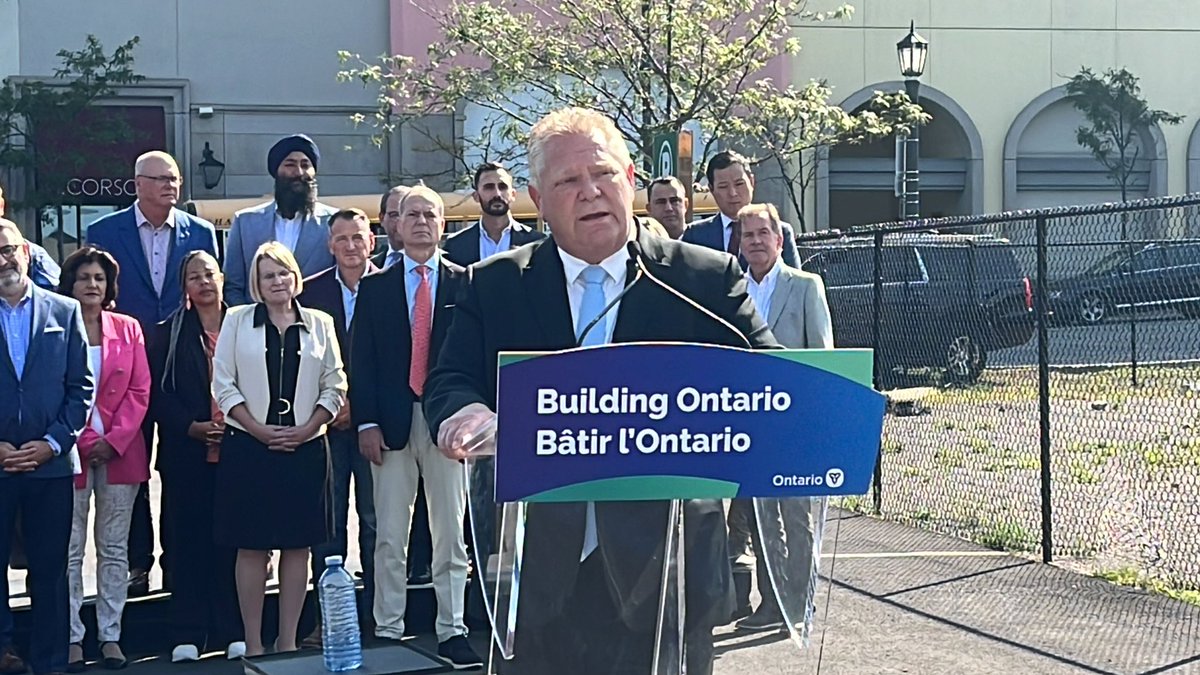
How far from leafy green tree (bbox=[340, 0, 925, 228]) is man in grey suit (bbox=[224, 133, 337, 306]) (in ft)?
50.6

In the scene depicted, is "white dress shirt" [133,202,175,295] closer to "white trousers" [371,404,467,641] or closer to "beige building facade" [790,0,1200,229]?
"white trousers" [371,404,467,641]

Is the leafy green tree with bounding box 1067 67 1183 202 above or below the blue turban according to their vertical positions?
above

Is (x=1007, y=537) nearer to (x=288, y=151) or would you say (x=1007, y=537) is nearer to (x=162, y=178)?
(x=288, y=151)

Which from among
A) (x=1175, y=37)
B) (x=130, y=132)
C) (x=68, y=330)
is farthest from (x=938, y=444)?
(x=1175, y=37)

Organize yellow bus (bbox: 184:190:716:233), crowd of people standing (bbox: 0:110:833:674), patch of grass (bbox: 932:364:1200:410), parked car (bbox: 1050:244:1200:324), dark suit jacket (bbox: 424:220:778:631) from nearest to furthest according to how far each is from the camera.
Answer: dark suit jacket (bbox: 424:220:778:631), crowd of people standing (bbox: 0:110:833:674), parked car (bbox: 1050:244:1200:324), patch of grass (bbox: 932:364:1200:410), yellow bus (bbox: 184:190:716:233)

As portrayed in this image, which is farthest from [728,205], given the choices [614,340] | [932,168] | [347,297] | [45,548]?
[932,168]

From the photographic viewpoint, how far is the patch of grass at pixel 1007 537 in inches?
383

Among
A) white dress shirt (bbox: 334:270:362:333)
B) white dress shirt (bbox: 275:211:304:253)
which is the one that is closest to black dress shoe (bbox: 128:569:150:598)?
white dress shirt (bbox: 334:270:362:333)

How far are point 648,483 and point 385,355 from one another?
4494 mm

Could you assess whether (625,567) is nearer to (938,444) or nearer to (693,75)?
(938,444)

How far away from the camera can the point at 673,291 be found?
141 inches

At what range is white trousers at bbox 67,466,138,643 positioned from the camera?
24.1 feet

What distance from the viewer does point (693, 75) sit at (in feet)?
82.9

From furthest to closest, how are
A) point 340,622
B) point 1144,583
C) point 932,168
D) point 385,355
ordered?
point 932,168 → point 1144,583 → point 385,355 → point 340,622
